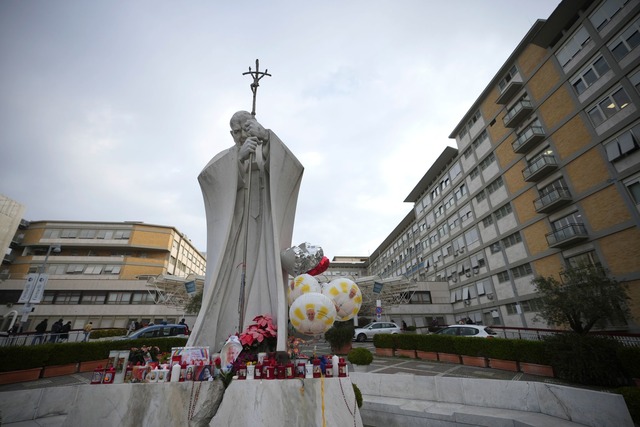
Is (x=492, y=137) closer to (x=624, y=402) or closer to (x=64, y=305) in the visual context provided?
(x=624, y=402)

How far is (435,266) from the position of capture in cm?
4041

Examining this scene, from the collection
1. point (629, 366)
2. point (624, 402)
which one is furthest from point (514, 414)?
point (629, 366)

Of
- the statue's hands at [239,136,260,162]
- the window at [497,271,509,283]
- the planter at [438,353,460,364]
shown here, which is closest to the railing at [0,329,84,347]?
the statue's hands at [239,136,260,162]

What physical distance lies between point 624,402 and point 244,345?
6.69m

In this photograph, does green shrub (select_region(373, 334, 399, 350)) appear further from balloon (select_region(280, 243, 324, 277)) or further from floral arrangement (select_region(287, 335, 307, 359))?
floral arrangement (select_region(287, 335, 307, 359))

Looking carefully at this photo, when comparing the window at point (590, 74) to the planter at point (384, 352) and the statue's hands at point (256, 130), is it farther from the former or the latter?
the statue's hands at point (256, 130)

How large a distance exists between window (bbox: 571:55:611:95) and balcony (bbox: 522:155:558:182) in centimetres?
476

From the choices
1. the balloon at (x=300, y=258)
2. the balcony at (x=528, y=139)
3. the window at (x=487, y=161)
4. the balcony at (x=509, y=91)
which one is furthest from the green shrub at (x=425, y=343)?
the balcony at (x=509, y=91)

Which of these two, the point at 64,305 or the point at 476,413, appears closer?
the point at 476,413

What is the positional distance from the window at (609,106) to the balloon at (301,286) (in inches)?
889

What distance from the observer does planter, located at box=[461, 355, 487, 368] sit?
1256cm

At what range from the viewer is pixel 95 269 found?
40562 mm

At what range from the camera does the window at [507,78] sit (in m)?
27.1

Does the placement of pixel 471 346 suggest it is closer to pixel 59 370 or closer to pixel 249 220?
pixel 249 220
